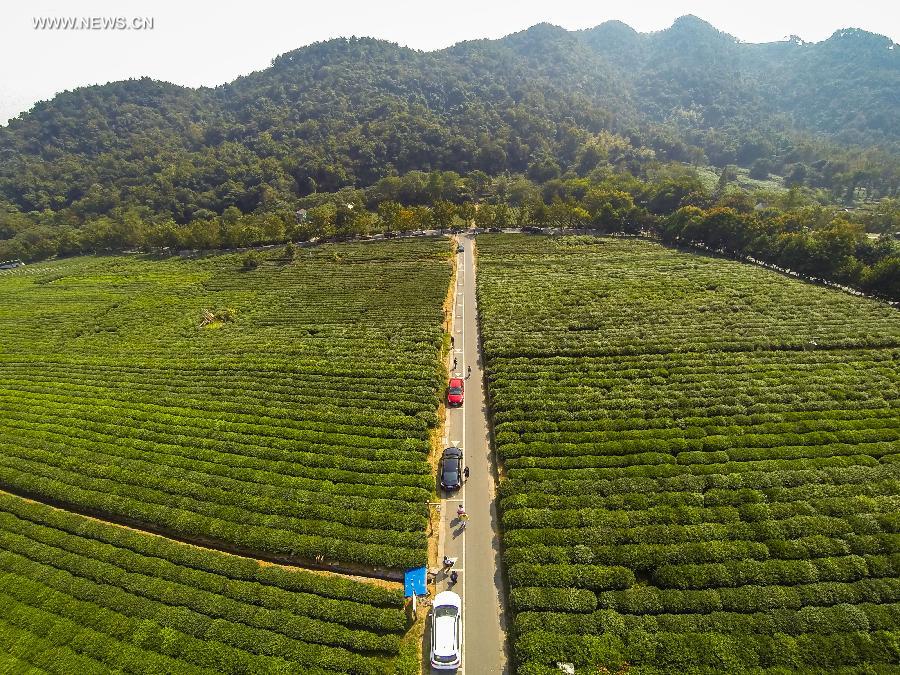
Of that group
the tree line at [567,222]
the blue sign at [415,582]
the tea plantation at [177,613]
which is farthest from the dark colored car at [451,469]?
the tree line at [567,222]

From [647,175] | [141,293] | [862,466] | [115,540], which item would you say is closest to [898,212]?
[647,175]

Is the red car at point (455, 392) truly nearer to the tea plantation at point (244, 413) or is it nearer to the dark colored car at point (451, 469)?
the tea plantation at point (244, 413)

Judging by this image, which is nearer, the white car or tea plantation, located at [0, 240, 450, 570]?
the white car

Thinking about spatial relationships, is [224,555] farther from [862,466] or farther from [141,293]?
[141,293]

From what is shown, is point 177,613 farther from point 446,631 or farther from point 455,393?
point 455,393

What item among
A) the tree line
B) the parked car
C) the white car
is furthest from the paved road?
the tree line

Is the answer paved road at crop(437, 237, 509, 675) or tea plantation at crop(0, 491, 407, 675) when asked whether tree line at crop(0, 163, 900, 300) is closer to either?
paved road at crop(437, 237, 509, 675)
